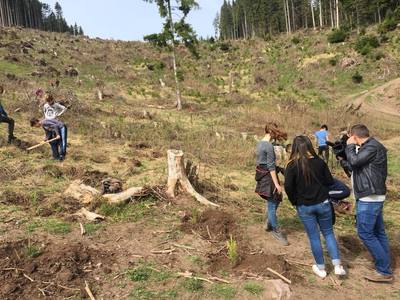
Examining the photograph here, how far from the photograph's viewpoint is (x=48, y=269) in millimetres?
5094

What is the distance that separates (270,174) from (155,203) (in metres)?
2.34

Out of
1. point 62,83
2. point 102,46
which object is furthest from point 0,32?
point 62,83

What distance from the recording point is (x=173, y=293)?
4.71 metres

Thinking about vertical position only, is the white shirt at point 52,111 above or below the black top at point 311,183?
above

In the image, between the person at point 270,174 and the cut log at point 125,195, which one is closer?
the person at point 270,174

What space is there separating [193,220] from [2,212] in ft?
10.2

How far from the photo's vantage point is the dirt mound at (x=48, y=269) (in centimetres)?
468

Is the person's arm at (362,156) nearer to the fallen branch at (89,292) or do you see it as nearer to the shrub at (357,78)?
the fallen branch at (89,292)

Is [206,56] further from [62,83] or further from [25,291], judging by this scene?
[25,291]

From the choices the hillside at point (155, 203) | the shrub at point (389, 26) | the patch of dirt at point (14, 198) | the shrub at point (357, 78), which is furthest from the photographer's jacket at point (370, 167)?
the shrub at point (389, 26)

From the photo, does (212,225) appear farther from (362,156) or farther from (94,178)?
(94,178)

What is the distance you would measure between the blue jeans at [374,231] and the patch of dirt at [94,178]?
5.21 m

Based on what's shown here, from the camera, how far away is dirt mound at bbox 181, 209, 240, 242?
6.32 m

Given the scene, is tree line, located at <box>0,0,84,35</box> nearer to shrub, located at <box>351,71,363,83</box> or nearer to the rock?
shrub, located at <box>351,71,363,83</box>
